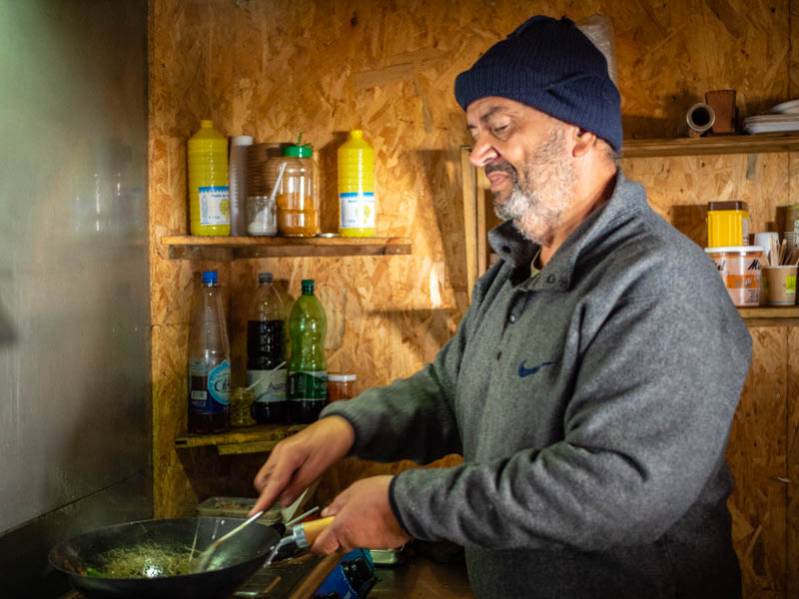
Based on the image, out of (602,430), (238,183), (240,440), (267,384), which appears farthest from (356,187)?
(602,430)

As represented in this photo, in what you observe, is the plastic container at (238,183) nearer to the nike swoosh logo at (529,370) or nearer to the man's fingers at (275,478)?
the man's fingers at (275,478)

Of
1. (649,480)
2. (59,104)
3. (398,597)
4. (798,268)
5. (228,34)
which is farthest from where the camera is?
(228,34)

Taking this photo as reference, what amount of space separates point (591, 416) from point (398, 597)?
47.1 inches

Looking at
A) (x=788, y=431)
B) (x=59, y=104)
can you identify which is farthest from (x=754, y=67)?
(x=59, y=104)

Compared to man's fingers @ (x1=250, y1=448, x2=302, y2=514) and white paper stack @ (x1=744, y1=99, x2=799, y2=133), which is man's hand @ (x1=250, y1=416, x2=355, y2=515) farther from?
white paper stack @ (x1=744, y1=99, x2=799, y2=133)

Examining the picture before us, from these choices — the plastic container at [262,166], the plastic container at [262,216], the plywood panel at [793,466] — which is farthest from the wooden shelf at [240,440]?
the plywood panel at [793,466]

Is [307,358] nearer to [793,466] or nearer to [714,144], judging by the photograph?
[714,144]

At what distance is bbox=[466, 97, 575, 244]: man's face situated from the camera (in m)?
1.56

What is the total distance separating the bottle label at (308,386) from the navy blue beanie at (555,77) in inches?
44.4

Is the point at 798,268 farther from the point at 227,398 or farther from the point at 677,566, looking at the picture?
the point at 227,398

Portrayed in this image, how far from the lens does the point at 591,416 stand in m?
1.16

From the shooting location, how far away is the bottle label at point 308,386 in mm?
2516

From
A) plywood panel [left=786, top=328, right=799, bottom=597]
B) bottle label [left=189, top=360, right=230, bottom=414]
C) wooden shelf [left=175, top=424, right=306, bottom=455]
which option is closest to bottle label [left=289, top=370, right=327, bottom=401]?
wooden shelf [left=175, top=424, right=306, bottom=455]

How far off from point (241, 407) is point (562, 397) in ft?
4.57
